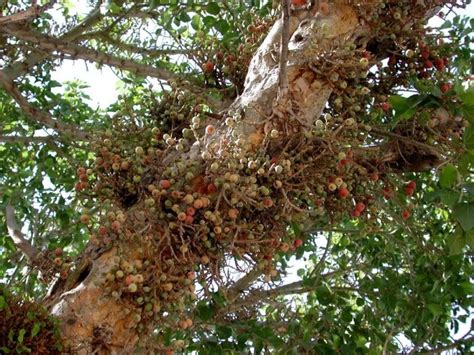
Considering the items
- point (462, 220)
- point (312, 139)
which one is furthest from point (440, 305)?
point (312, 139)

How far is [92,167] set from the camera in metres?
2.53

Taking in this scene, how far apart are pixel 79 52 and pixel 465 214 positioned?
7.76 feet

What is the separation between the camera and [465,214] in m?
2.32

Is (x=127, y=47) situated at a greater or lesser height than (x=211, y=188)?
greater

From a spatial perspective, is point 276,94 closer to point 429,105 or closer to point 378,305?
point 429,105

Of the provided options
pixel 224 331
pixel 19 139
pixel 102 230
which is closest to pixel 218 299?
pixel 224 331

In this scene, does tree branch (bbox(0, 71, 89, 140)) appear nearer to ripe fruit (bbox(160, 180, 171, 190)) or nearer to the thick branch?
the thick branch

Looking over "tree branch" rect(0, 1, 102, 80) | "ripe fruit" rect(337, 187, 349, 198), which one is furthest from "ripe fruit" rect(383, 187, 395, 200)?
"tree branch" rect(0, 1, 102, 80)

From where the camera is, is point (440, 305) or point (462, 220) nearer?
point (462, 220)

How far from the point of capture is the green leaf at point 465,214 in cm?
229

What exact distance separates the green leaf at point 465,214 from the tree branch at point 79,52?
185cm

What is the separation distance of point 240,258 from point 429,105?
2.78 ft

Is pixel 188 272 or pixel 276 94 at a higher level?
pixel 276 94

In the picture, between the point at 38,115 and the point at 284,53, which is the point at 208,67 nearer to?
the point at 284,53
